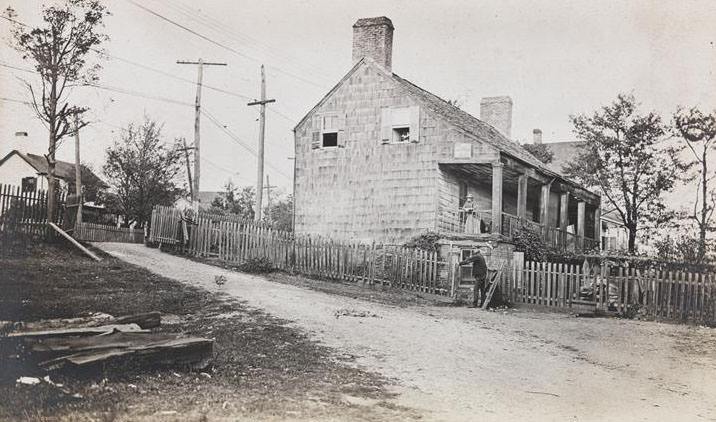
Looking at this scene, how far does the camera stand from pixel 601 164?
91.9 ft

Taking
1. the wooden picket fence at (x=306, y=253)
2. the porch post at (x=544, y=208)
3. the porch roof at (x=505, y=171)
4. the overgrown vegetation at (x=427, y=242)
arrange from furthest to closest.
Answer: the porch post at (x=544, y=208) < the porch roof at (x=505, y=171) < the overgrown vegetation at (x=427, y=242) < the wooden picket fence at (x=306, y=253)

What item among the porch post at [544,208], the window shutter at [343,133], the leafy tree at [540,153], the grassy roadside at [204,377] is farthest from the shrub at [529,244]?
the leafy tree at [540,153]

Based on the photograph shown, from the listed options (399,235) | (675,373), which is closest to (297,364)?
(675,373)

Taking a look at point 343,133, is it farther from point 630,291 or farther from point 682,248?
point 682,248

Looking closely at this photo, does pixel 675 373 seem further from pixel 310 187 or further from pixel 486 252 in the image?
pixel 310 187

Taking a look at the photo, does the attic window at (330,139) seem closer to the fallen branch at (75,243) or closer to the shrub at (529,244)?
the shrub at (529,244)

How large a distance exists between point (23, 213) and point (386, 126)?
12.5m

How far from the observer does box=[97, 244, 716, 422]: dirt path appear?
20.5 feet

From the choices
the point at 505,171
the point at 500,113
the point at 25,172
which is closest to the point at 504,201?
the point at 505,171

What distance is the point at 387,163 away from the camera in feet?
72.1

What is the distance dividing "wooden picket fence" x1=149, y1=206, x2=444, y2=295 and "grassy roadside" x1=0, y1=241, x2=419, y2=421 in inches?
256

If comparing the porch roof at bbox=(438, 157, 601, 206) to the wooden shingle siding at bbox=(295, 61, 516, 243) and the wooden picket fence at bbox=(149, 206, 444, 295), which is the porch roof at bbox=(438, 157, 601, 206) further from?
the wooden picket fence at bbox=(149, 206, 444, 295)

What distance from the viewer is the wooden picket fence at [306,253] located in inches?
675

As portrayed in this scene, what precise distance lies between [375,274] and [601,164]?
1580 centimetres
